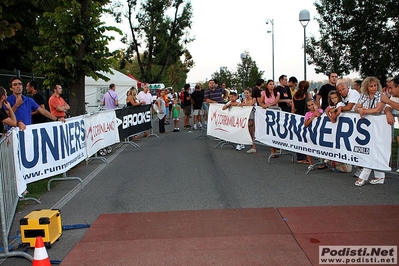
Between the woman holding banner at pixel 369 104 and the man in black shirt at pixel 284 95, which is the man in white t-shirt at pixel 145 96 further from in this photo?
the woman holding banner at pixel 369 104

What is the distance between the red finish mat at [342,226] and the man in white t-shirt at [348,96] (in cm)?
257

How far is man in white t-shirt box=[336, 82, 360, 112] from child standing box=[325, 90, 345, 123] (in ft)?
0.33

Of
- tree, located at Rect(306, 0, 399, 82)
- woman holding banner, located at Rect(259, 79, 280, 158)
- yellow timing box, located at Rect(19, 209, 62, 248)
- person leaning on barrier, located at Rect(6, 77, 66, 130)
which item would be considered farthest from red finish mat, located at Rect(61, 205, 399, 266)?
tree, located at Rect(306, 0, 399, 82)

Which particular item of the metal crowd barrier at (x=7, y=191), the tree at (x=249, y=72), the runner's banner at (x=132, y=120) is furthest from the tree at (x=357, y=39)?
the metal crowd barrier at (x=7, y=191)

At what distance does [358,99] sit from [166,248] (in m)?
5.28

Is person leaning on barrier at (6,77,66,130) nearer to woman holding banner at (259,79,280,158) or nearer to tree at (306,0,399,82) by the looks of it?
woman holding banner at (259,79,280,158)

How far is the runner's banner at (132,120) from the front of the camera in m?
14.9

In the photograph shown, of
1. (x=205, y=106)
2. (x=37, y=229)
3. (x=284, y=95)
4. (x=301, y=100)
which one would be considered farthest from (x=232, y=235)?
(x=205, y=106)

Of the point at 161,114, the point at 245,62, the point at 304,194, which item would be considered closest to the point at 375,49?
the point at 245,62

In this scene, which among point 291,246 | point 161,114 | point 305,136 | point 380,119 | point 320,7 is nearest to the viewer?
point 291,246

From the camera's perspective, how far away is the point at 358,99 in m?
8.91

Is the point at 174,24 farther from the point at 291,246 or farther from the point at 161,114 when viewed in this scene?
the point at 291,246

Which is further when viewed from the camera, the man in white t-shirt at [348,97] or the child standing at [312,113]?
the child standing at [312,113]

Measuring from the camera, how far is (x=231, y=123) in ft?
46.7
